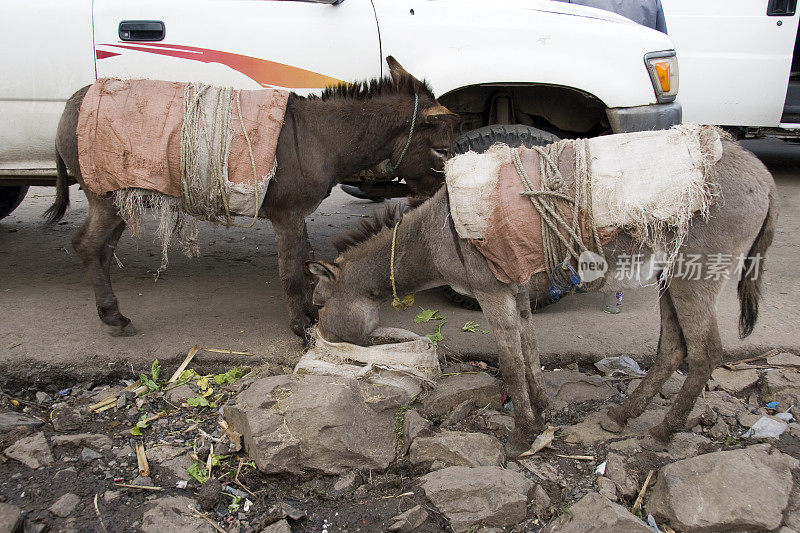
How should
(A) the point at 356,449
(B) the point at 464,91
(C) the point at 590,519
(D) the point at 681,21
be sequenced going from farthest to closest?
(D) the point at 681,21
(B) the point at 464,91
(A) the point at 356,449
(C) the point at 590,519

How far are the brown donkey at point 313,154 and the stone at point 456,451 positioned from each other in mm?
1476

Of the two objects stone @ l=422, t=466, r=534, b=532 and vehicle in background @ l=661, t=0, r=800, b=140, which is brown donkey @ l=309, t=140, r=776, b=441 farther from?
vehicle in background @ l=661, t=0, r=800, b=140

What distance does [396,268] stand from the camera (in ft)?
12.0

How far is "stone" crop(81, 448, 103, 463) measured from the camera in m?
3.28

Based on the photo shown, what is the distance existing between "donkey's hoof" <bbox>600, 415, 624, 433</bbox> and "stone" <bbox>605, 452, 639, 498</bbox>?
23 centimetres

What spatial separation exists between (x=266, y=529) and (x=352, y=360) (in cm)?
124

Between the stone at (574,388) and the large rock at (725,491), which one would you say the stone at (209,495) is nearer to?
the stone at (574,388)

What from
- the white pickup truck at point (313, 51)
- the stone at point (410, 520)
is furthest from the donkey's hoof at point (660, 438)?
the white pickup truck at point (313, 51)

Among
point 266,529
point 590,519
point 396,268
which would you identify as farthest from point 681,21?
point 266,529

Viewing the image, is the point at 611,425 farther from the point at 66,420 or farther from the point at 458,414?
the point at 66,420

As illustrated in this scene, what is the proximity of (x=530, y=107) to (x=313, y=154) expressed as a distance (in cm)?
190

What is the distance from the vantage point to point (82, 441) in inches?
133

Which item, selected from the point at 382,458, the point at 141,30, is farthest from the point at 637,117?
the point at 141,30

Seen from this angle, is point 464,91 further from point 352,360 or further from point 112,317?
point 112,317
